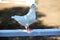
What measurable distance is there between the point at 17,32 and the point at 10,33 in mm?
25

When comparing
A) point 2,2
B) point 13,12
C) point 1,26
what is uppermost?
point 2,2

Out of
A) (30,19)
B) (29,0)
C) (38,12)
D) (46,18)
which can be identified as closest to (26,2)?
(29,0)

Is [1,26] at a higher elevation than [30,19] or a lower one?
lower

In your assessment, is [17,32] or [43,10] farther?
[43,10]

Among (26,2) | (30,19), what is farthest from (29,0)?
(30,19)

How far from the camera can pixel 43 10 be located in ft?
8.86

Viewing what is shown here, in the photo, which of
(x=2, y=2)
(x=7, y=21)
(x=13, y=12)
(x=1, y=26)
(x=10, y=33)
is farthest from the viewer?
(x=2, y=2)

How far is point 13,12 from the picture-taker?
265cm

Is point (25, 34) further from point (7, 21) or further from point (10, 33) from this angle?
point (7, 21)

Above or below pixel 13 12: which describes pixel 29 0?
above

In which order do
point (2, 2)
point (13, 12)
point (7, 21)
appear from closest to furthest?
point (7, 21)
point (13, 12)
point (2, 2)

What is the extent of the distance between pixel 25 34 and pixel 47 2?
246cm

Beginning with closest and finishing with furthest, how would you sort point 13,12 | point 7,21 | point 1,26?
point 1,26
point 7,21
point 13,12

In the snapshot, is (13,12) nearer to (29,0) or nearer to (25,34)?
(29,0)
